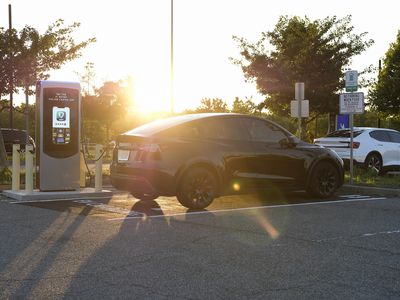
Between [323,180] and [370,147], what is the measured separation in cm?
565

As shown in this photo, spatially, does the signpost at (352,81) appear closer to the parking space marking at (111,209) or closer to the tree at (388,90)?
the parking space marking at (111,209)

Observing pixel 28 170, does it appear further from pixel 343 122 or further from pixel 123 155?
pixel 343 122

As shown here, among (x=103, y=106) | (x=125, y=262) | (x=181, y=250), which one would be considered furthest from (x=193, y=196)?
(x=103, y=106)

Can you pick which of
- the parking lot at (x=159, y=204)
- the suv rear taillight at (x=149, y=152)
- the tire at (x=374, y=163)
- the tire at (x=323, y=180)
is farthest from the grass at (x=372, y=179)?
the suv rear taillight at (x=149, y=152)

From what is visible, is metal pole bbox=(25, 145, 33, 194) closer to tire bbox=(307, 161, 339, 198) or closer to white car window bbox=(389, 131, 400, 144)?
tire bbox=(307, 161, 339, 198)

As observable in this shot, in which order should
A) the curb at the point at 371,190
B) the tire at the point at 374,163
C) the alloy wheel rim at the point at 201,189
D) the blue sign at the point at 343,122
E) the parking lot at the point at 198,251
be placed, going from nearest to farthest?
the parking lot at the point at 198,251 → the alloy wheel rim at the point at 201,189 → the curb at the point at 371,190 → the tire at the point at 374,163 → the blue sign at the point at 343,122

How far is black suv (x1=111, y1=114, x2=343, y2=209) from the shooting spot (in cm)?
886

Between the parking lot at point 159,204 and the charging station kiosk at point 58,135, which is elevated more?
the charging station kiosk at point 58,135

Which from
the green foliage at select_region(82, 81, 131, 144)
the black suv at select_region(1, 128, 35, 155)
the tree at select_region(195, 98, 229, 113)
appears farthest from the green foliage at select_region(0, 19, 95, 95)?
the tree at select_region(195, 98, 229, 113)

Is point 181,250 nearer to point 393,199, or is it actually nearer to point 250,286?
point 250,286

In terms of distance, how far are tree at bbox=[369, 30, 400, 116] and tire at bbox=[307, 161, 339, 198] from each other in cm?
2037

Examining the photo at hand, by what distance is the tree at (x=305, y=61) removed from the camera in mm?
26516

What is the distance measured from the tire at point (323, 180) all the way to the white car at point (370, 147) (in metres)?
4.75

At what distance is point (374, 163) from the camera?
1630cm
